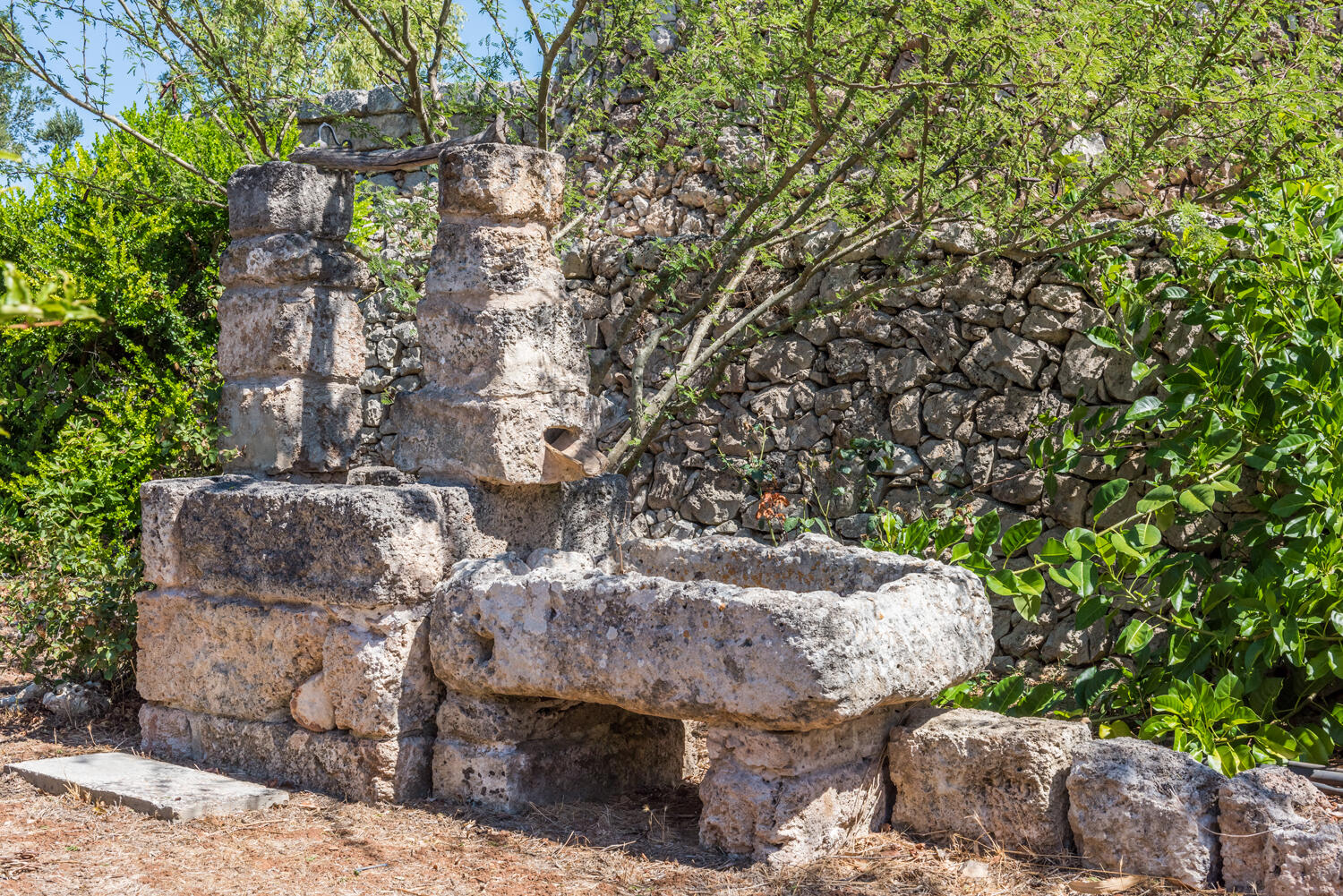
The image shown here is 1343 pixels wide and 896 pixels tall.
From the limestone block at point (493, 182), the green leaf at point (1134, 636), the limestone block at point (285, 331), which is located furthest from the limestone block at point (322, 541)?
the green leaf at point (1134, 636)

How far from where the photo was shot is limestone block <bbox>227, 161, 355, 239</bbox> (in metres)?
4.59

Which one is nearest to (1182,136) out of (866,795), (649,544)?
(649,544)

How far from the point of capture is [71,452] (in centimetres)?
527

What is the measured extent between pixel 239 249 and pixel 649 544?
2.04 metres

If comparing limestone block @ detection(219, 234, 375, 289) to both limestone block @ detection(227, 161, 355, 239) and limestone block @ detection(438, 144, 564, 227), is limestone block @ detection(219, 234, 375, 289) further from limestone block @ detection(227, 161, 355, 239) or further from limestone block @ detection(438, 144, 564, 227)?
limestone block @ detection(438, 144, 564, 227)

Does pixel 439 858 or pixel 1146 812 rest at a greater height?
pixel 1146 812

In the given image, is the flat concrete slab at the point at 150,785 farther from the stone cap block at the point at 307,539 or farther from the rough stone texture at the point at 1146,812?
the rough stone texture at the point at 1146,812

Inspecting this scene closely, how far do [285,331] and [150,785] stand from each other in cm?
174

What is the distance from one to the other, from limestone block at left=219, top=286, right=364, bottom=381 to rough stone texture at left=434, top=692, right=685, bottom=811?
1564 mm

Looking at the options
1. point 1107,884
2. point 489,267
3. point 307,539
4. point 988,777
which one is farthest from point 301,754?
point 1107,884

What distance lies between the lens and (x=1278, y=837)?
2.85m

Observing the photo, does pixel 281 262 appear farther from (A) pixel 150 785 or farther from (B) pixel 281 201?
(A) pixel 150 785

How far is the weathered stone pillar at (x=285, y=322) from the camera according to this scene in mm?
4555

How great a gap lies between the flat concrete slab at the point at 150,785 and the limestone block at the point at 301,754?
0.36ft
